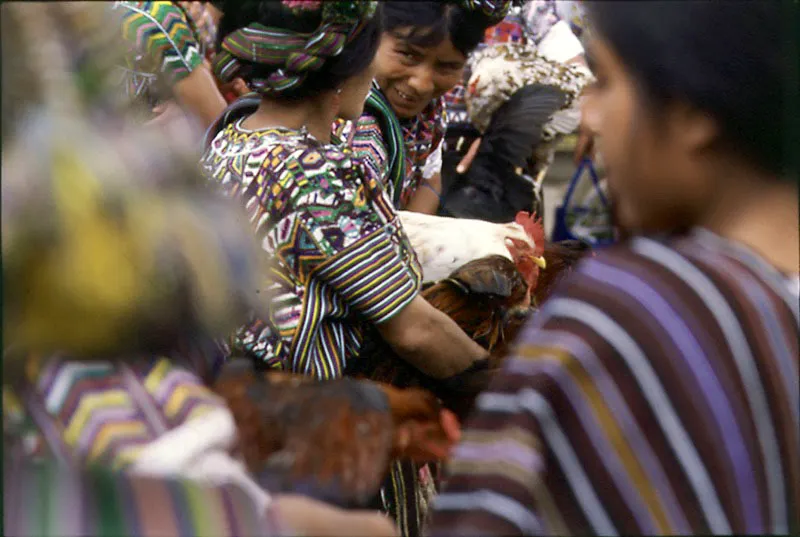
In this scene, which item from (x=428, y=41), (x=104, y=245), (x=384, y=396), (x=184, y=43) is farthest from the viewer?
(x=184, y=43)

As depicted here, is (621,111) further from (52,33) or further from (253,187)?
(253,187)

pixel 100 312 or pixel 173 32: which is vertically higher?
pixel 100 312

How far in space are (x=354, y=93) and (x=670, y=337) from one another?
4.64 ft

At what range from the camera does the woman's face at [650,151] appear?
1.31 m

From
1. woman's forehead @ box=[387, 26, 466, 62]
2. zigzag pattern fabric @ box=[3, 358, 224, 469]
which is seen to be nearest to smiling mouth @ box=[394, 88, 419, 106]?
woman's forehead @ box=[387, 26, 466, 62]

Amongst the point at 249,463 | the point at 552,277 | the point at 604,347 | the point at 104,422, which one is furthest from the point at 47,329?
the point at 552,277

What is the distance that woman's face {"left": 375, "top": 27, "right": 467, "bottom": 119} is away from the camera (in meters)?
3.27

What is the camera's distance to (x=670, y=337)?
1.22 meters

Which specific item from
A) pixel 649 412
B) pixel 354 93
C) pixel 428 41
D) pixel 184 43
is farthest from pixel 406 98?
pixel 649 412

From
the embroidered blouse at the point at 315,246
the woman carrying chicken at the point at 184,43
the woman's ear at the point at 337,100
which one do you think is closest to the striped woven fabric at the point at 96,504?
the embroidered blouse at the point at 315,246

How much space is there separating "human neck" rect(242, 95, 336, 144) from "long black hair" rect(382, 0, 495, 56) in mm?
861

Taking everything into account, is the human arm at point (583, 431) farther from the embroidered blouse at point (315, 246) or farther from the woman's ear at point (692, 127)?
the embroidered blouse at point (315, 246)

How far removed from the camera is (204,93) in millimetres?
3568

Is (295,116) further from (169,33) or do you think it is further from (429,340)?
(169,33)
